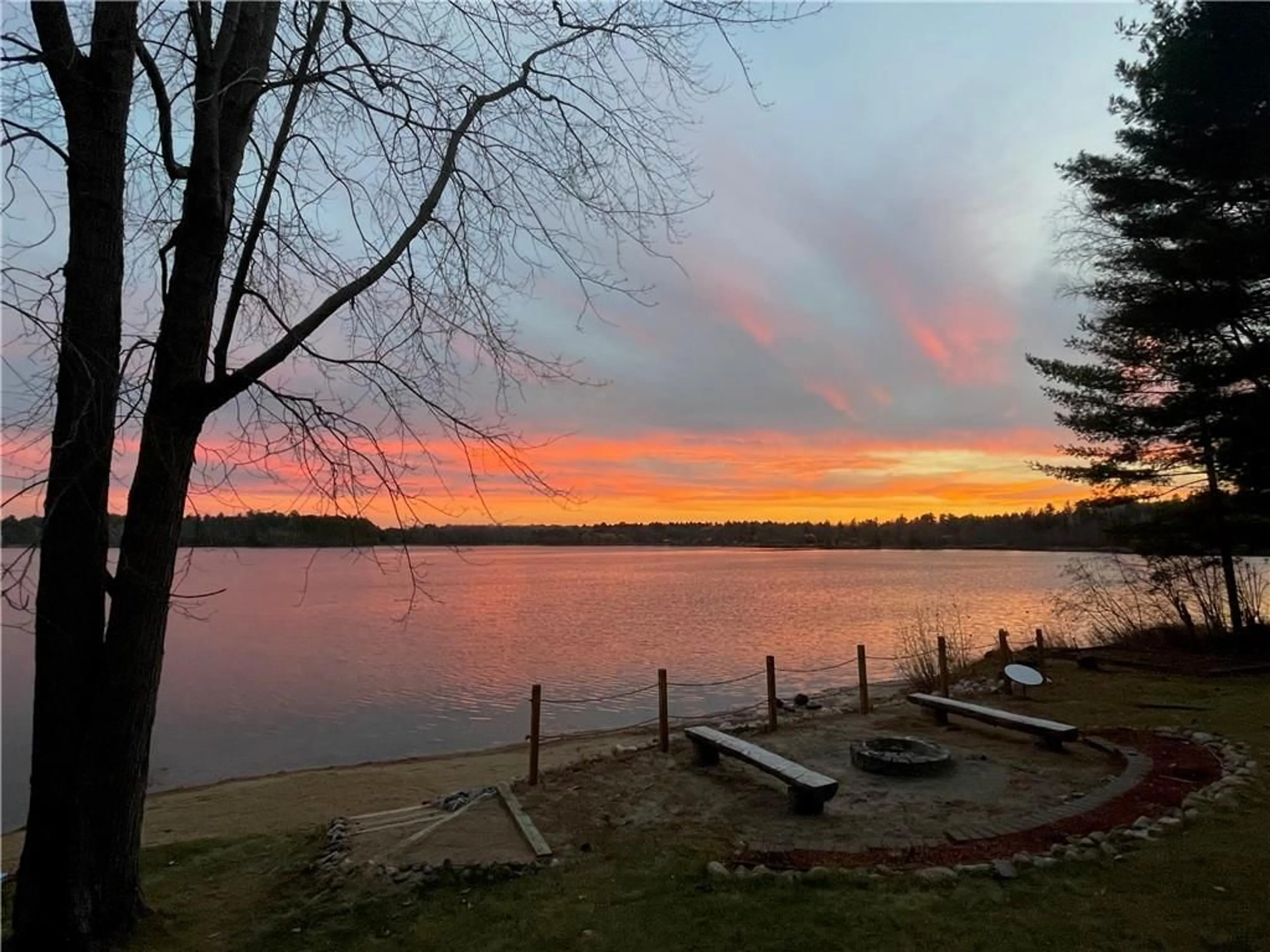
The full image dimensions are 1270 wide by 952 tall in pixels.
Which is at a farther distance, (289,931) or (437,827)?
(437,827)

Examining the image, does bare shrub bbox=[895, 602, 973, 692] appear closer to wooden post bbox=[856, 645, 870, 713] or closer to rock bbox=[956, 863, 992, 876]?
wooden post bbox=[856, 645, 870, 713]

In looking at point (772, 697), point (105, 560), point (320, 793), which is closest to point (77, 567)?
point (105, 560)

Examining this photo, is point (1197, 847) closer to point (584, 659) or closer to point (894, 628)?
point (584, 659)

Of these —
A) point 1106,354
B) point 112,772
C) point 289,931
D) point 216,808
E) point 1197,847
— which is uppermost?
point 1106,354

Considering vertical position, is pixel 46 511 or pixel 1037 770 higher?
pixel 46 511

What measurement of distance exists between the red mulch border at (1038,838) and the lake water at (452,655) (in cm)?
294

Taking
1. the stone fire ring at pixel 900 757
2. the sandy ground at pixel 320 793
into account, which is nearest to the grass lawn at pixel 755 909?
the stone fire ring at pixel 900 757

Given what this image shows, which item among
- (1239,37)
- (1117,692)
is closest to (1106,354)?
(1239,37)

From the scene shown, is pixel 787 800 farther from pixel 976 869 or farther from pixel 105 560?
pixel 105 560

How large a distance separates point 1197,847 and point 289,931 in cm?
549

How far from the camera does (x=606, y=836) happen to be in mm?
5652

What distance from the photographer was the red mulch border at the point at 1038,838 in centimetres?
479

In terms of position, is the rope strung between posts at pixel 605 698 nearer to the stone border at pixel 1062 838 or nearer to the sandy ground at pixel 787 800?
the sandy ground at pixel 787 800

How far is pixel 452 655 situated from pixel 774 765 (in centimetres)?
1877
